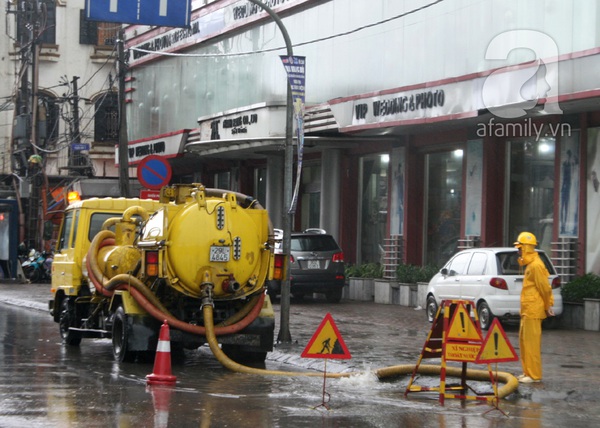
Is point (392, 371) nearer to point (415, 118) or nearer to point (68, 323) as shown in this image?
point (68, 323)

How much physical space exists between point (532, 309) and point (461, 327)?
195 centimetres

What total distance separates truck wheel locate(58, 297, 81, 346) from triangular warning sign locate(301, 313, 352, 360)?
279 inches

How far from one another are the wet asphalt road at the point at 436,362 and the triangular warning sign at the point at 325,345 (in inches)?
26.6

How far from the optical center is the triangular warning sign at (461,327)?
1217 cm

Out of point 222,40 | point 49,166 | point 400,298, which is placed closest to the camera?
point 400,298

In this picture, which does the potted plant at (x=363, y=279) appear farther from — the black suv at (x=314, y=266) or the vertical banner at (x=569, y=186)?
the vertical banner at (x=569, y=186)

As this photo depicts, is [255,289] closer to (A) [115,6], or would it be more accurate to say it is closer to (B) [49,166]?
(A) [115,6]

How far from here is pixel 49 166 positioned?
57.6 meters

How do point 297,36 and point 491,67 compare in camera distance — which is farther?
point 297,36

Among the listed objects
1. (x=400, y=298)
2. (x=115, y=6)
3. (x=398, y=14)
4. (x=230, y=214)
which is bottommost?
(x=400, y=298)

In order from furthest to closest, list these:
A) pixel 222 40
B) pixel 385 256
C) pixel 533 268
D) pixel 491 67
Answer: pixel 222 40 → pixel 385 256 → pixel 491 67 → pixel 533 268

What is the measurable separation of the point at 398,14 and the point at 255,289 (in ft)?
50.2

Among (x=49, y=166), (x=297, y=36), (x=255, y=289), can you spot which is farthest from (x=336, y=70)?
(x=49, y=166)

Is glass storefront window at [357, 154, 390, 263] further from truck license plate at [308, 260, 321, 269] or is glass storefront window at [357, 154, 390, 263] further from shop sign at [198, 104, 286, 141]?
truck license plate at [308, 260, 321, 269]
